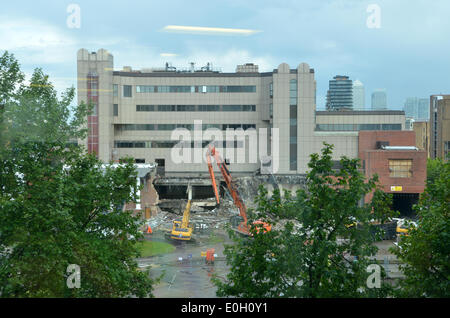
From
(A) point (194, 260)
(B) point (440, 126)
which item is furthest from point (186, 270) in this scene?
(B) point (440, 126)

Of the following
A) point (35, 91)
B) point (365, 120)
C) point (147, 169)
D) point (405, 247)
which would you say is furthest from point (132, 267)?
point (147, 169)

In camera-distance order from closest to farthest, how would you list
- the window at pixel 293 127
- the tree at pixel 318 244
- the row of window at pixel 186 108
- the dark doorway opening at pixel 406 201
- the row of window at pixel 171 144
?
the tree at pixel 318 244
the window at pixel 293 127
the dark doorway opening at pixel 406 201
the row of window at pixel 171 144
the row of window at pixel 186 108

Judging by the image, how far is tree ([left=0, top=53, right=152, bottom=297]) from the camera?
611 cm

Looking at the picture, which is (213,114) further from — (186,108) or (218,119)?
(186,108)

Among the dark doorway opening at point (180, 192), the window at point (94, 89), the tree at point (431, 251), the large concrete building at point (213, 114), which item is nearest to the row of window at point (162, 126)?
the large concrete building at point (213, 114)

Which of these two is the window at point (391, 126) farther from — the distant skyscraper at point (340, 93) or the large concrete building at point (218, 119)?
the distant skyscraper at point (340, 93)

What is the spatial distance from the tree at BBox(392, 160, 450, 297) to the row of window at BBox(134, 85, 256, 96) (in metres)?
11.7

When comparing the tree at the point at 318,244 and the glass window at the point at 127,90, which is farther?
the glass window at the point at 127,90

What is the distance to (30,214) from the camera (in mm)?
6371

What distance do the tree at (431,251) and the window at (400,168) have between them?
7.90 meters

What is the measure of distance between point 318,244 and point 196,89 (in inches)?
630

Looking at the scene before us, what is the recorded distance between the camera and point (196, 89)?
21.0 m

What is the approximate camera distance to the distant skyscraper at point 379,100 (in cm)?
878
